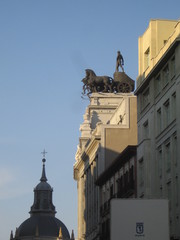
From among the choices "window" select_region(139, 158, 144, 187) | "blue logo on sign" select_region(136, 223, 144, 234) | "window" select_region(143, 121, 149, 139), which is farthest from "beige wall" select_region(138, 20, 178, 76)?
"blue logo on sign" select_region(136, 223, 144, 234)

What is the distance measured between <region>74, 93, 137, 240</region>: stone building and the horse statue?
1.70 metres

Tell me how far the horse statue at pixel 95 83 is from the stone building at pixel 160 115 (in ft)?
150

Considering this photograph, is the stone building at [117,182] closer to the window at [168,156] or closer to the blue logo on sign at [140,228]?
the window at [168,156]

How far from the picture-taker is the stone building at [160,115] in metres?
51.1

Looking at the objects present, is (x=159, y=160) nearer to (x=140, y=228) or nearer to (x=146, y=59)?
(x=146, y=59)

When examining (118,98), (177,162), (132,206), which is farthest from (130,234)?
(118,98)

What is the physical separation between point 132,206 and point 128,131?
46683 millimetres

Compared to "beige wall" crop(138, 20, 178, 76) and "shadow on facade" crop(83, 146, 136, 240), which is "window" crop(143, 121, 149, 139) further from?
"beige wall" crop(138, 20, 178, 76)

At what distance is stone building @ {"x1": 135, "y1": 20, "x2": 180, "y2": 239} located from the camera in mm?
51094

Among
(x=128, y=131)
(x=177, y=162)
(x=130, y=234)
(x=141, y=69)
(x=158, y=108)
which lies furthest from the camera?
(x=128, y=131)

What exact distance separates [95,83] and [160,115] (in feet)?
170

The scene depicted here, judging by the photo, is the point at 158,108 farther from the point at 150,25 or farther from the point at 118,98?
the point at 118,98

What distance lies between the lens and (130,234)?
36.8 metres

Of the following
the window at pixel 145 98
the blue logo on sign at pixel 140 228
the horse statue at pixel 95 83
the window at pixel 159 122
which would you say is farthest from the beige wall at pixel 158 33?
the horse statue at pixel 95 83
